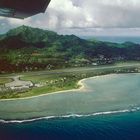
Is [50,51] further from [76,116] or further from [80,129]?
[80,129]

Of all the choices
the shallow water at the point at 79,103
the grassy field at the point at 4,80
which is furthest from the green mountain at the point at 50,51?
the shallow water at the point at 79,103

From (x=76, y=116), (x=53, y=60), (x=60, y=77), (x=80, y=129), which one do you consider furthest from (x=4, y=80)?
(x=80, y=129)

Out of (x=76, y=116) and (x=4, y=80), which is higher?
(x=4, y=80)

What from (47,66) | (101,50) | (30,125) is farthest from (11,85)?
(101,50)

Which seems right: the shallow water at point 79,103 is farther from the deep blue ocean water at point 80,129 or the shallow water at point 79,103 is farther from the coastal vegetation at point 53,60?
the coastal vegetation at point 53,60

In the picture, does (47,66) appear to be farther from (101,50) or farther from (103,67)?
(101,50)

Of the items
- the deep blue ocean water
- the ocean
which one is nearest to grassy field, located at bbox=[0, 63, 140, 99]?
the ocean

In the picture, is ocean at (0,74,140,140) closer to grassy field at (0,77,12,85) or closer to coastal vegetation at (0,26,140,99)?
coastal vegetation at (0,26,140,99)
